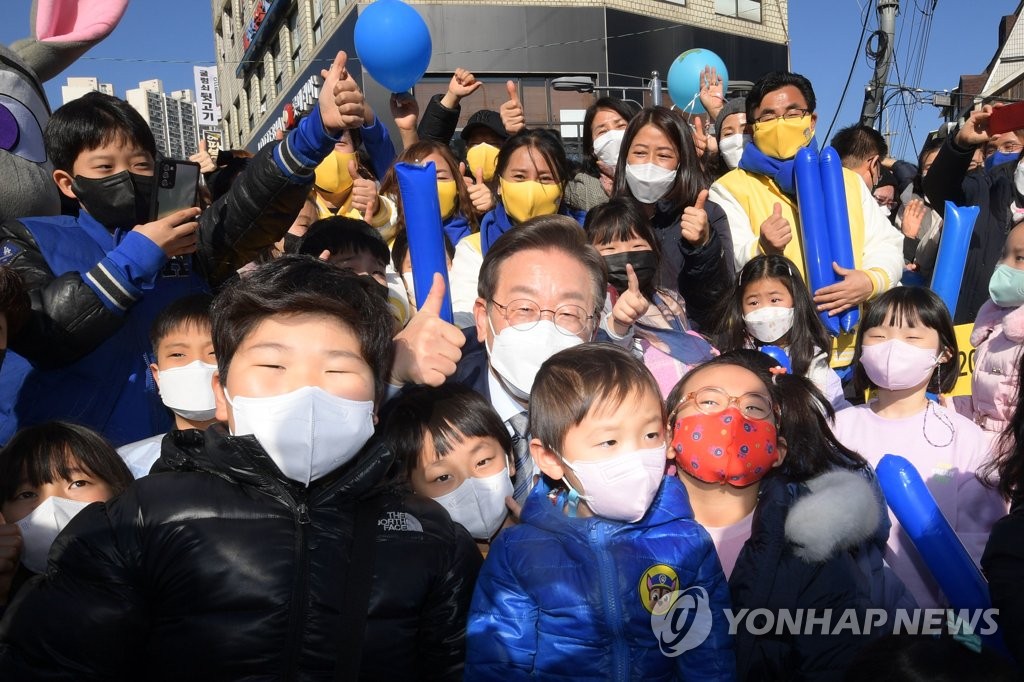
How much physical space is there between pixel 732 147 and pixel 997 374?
2.16m

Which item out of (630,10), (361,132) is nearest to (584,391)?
→ (361,132)

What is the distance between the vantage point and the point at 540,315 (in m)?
2.48

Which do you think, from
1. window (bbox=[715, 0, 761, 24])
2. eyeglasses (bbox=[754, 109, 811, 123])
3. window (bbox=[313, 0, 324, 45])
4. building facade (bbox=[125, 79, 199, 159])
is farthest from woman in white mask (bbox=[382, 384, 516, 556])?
building facade (bbox=[125, 79, 199, 159])

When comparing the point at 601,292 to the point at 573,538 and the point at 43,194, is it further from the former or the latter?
the point at 43,194

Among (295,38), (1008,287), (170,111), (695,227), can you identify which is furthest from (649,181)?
(170,111)

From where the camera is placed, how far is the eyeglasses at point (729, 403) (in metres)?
2.31

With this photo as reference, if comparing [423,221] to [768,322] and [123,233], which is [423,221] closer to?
[123,233]

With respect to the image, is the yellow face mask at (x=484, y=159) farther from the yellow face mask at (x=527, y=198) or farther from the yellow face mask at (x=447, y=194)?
the yellow face mask at (x=527, y=198)

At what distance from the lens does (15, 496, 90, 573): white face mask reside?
2.20 metres

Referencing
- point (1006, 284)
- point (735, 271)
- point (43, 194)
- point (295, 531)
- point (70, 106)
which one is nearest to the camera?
point (295, 531)

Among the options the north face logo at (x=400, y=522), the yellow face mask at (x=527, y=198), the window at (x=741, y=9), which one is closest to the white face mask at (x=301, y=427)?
the north face logo at (x=400, y=522)

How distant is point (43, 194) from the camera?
10.8 feet

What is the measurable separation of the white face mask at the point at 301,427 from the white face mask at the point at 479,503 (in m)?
0.61

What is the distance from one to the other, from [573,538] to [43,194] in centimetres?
262
